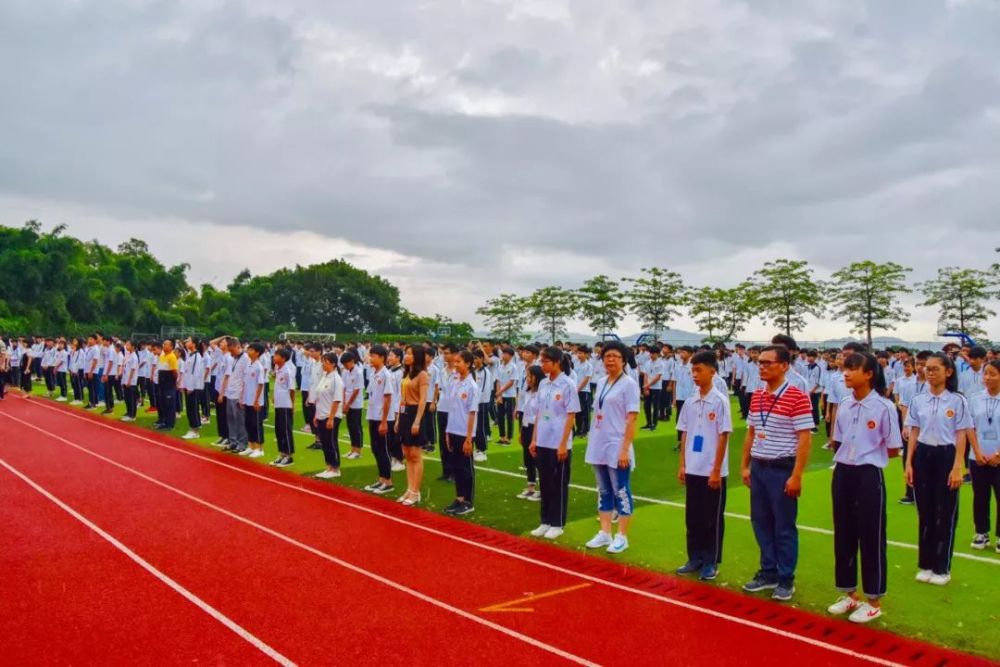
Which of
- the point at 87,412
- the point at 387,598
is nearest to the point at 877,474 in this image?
the point at 387,598

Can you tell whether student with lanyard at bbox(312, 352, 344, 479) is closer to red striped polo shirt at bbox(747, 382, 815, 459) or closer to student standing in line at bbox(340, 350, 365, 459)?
student standing in line at bbox(340, 350, 365, 459)

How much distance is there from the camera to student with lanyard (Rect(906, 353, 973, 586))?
633 cm

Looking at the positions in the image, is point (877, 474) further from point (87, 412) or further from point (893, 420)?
point (87, 412)

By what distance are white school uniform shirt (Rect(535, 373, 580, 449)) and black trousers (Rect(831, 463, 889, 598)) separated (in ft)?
8.99

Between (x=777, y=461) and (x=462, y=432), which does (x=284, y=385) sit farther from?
(x=777, y=461)

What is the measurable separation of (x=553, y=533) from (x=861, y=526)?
3.17 m

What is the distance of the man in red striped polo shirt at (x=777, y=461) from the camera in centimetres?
574

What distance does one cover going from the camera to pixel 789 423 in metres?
5.76

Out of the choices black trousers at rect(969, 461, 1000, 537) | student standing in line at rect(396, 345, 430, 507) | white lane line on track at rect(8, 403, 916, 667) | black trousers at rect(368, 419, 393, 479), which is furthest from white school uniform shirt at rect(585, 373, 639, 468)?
black trousers at rect(368, 419, 393, 479)

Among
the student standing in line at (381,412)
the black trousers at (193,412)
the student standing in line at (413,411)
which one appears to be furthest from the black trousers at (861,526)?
the black trousers at (193,412)

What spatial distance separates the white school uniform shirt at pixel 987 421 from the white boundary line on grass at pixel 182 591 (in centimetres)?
656

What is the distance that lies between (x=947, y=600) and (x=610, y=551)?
2.81m

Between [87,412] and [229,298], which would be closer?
[87,412]

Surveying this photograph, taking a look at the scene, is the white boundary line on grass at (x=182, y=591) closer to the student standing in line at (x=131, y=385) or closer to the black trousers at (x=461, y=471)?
the black trousers at (x=461, y=471)
